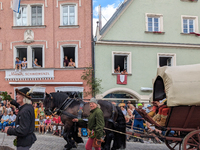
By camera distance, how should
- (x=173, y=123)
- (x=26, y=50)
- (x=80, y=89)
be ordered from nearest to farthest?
(x=173, y=123), (x=80, y=89), (x=26, y=50)

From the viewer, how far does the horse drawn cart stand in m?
5.77

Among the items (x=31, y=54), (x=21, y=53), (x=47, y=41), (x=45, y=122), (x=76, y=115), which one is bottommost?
(x=45, y=122)

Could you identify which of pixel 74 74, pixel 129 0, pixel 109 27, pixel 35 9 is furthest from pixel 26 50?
pixel 129 0

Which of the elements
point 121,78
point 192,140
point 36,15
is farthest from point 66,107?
point 36,15

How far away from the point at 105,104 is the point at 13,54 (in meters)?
10.5

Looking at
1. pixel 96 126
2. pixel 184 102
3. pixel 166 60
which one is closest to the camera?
pixel 96 126

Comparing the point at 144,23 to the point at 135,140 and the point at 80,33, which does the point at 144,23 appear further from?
the point at 135,140

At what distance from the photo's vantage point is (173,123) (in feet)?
20.7

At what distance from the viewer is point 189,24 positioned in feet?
54.7

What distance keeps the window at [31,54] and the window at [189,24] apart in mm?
10384

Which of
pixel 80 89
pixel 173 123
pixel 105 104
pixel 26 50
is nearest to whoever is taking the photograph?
pixel 173 123

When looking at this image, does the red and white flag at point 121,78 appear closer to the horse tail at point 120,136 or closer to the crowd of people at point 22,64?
the crowd of people at point 22,64

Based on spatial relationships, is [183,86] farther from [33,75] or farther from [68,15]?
[68,15]

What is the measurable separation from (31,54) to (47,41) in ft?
4.66
